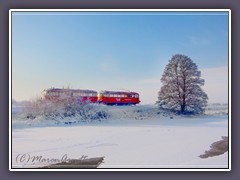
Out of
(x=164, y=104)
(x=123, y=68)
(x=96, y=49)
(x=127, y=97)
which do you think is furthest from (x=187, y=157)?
(x=96, y=49)

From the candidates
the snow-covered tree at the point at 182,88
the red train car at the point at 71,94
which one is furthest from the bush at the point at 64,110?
the snow-covered tree at the point at 182,88

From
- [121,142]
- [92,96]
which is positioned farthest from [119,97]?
[121,142]

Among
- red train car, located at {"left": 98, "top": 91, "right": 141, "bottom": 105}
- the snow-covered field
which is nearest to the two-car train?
red train car, located at {"left": 98, "top": 91, "right": 141, "bottom": 105}

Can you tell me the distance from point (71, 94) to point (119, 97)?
1.39 ft

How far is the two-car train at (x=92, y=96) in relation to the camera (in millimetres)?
2721

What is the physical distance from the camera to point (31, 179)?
107 inches

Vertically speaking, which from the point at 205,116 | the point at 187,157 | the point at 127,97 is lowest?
the point at 187,157

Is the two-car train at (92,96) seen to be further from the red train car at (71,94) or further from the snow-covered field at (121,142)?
the snow-covered field at (121,142)

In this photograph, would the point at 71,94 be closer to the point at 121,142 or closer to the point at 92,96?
the point at 92,96

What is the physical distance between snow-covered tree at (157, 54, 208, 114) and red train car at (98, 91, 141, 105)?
0.22 meters

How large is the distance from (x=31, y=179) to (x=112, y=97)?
101 centimetres

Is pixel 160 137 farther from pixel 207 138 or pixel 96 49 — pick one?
pixel 96 49

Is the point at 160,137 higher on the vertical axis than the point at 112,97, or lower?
lower

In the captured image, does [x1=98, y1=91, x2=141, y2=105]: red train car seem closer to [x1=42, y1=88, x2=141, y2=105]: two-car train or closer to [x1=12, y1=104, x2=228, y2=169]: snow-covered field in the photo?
[x1=42, y1=88, x2=141, y2=105]: two-car train
